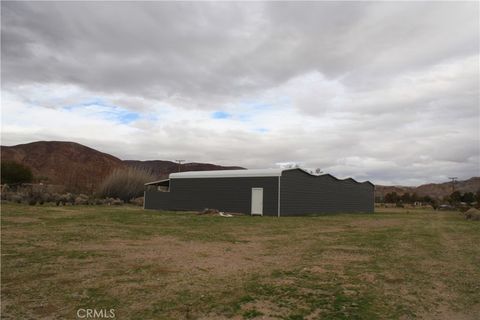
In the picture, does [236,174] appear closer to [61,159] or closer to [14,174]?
Result: [14,174]

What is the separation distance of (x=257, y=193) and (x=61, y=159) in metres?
69.8

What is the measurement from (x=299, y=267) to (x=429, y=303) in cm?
257

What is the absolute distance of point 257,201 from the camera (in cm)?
2553

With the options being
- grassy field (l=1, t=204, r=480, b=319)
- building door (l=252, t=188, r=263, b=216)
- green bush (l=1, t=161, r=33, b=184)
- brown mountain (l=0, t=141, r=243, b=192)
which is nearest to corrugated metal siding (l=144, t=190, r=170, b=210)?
building door (l=252, t=188, r=263, b=216)

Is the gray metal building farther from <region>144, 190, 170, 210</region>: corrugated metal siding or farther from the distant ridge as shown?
the distant ridge

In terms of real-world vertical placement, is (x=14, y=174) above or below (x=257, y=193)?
above

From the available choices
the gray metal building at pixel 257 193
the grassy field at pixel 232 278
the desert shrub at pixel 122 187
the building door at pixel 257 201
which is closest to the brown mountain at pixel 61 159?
the desert shrub at pixel 122 187

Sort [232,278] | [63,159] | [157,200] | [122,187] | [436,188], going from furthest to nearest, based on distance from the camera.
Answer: [436,188] → [63,159] → [122,187] → [157,200] → [232,278]

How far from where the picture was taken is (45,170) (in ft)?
263

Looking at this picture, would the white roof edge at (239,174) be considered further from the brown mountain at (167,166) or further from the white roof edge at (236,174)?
the brown mountain at (167,166)

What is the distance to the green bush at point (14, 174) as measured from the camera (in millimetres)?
49125

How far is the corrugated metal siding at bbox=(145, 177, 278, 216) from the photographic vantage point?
82.4 ft

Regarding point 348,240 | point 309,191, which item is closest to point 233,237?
point 348,240

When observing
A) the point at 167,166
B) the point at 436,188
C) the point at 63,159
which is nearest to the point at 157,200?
the point at 63,159
